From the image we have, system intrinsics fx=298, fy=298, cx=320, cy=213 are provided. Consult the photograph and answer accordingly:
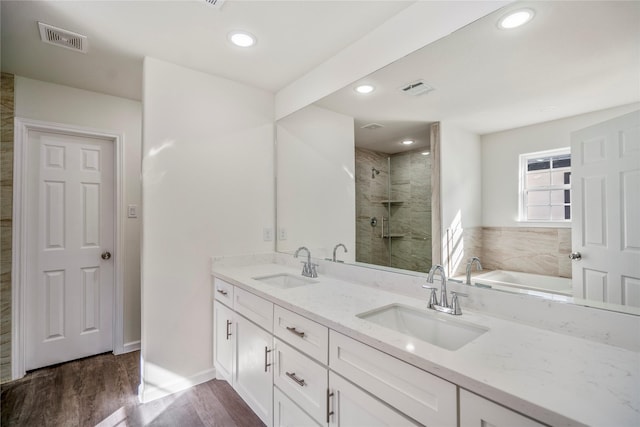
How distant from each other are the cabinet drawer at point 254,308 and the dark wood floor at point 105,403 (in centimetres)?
68

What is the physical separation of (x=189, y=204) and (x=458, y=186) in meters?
1.84

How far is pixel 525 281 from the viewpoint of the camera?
3.97 feet

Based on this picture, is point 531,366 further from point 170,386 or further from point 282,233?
point 170,386

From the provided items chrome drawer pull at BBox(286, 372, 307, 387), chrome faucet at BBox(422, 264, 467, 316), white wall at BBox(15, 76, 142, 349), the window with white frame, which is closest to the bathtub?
chrome faucet at BBox(422, 264, 467, 316)

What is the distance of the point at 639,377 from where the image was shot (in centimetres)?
79

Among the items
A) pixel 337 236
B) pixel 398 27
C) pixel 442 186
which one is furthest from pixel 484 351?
pixel 398 27

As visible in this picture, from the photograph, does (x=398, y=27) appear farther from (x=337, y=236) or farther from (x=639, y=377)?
(x=639, y=377)

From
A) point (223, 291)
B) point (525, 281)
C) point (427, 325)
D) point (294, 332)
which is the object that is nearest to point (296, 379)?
point (294, 332)

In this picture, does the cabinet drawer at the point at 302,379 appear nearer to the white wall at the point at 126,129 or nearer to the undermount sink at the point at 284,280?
the undermount sink at the point at 284,280

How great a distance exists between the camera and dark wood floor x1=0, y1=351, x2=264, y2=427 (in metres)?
1.85

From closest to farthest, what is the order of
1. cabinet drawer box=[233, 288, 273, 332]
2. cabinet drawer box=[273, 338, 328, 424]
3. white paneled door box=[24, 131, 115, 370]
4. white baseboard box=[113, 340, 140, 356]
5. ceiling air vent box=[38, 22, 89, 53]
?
cabinet drawer box=[273, 338, 328, 424] < cabinet drawer box=[233, 288, 273, 332] < ceiling air vent box=[38, 22, 89, 53] < white paneled door box=[24, 131, 115, 370] < white baseboard box=[113, 340, 140, 356]

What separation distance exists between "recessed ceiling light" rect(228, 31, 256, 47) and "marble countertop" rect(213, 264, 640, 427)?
166cm

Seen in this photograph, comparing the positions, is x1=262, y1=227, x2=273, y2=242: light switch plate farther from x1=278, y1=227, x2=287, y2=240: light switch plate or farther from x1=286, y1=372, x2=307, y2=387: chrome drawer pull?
x1=286, y1=372, x2=307, y2=387: chrome drawer pull

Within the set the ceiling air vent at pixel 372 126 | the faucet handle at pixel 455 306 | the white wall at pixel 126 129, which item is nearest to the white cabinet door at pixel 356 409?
the faucet handle at pixel 455 306
